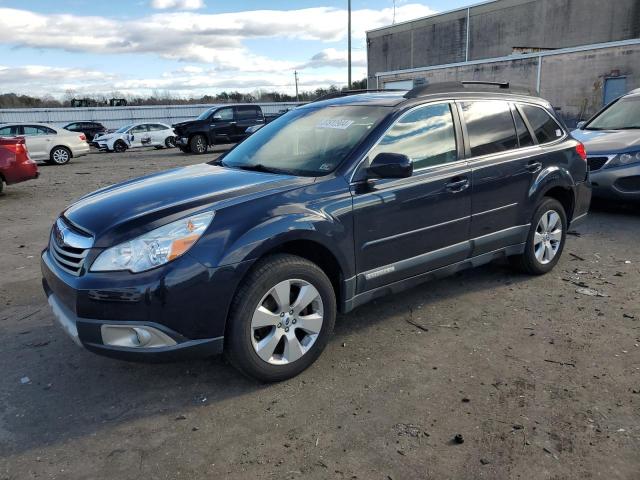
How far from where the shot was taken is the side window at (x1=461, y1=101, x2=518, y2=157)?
14.4ft

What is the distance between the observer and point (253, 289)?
306 centimetres

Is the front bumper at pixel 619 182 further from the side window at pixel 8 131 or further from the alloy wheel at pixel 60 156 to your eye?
the side window at pixel 8 131

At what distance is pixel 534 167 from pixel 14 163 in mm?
10111

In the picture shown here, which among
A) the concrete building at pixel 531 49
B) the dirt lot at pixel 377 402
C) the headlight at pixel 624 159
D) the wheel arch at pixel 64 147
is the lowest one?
the dirt lot at pixel 377 402

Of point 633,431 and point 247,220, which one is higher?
point 247,220

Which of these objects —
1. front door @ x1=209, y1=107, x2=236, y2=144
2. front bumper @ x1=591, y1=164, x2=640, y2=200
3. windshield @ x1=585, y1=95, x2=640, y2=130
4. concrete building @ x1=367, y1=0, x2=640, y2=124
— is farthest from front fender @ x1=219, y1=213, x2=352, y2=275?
concrete building @ x1=367, y1=0, x2=640, y2=124

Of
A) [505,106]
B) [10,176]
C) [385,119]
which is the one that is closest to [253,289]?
[385,119]

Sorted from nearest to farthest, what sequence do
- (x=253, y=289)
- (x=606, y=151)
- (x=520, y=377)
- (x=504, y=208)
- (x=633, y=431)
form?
(x=633, y=431), (x=253, y=289), (x=520, y=377), (x=504, y=208), (x=606, y=151)

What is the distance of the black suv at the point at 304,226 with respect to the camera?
2.92 meters

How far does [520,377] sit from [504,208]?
1710mm

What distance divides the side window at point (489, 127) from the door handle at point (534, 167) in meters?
0.21

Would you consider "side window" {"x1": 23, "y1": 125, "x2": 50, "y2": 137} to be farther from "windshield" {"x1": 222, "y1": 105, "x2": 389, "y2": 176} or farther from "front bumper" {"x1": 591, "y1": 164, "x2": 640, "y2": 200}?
"front bumper" {"x1": 591, "y1": 164, "x2": 640, "y2": 200}

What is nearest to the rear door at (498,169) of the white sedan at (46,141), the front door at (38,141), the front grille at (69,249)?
the front grille at (69,249)

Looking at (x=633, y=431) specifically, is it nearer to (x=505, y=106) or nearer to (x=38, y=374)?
(x=505, y=106)
